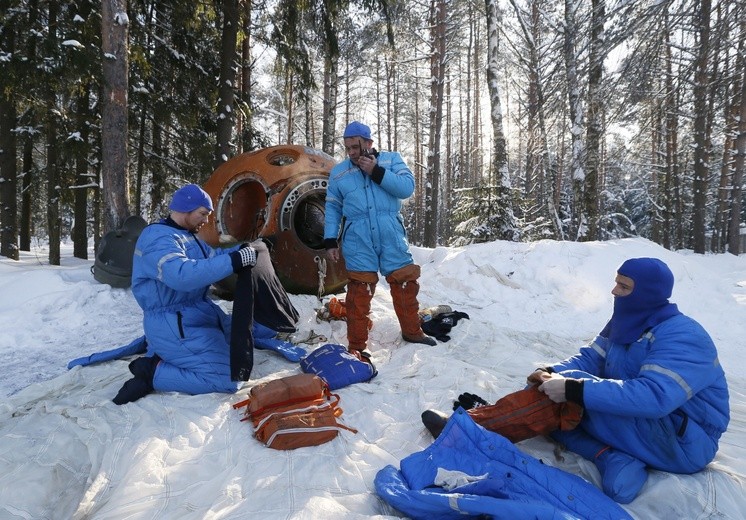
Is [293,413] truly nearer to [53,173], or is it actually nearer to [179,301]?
[179,301]

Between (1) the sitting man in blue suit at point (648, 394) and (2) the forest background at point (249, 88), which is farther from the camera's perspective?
(2) the forest background at point (249, 88)

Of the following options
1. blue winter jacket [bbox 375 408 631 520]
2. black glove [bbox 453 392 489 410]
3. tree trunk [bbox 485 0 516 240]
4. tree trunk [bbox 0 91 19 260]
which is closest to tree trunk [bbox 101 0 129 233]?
black glove [bbox 453 392 489 410]

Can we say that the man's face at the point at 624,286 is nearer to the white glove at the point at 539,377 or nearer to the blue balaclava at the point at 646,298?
the blue balaclava at the point at 646,298

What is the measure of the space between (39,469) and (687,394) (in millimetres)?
2956

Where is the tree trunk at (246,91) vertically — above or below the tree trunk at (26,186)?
above

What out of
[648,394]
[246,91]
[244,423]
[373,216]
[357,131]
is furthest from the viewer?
[246,91]

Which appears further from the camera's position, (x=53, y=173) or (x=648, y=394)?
(x=53, y=173)

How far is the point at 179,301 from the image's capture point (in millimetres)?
3248

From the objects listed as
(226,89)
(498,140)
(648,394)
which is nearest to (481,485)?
(648,394)

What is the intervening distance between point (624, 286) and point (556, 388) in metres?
0.61

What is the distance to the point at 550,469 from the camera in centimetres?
205

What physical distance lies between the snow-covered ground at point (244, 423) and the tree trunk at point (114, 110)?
0.98 m

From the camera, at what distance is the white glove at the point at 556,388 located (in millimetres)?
2246

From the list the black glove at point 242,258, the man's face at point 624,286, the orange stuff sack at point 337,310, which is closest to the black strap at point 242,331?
the black glove at point 242,258
